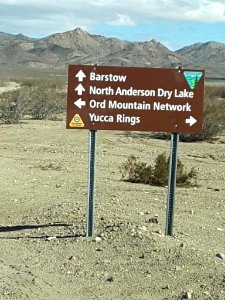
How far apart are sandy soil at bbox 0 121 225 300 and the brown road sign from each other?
149cm

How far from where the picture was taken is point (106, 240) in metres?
8.69

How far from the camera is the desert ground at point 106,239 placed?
23.0 feet

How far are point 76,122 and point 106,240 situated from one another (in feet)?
5.24

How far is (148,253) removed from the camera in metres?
8.02

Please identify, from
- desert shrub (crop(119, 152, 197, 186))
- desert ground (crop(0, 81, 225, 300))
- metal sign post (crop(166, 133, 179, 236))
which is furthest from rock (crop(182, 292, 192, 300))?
desert shrub (crop(119, 152, 197, 186))

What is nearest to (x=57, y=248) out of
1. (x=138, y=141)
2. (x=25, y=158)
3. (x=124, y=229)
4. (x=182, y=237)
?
(x=124, y=229)

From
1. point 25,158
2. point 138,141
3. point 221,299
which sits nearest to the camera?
point 221,299

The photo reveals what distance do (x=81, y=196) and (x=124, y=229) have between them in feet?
9.41

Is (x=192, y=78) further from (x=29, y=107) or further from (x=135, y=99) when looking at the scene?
(x=29, y=107)

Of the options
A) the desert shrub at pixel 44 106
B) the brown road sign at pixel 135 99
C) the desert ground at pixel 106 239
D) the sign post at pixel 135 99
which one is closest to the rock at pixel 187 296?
the desert ground at pixel 106 239

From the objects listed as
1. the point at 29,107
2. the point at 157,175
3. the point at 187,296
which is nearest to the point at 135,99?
the point at 187,296

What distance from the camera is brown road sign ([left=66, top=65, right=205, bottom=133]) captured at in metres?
8.66

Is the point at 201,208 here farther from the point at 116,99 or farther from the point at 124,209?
the point at 116,99

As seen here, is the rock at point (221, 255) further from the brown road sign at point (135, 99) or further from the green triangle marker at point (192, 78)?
the green triangle marker at point (192, 78)
